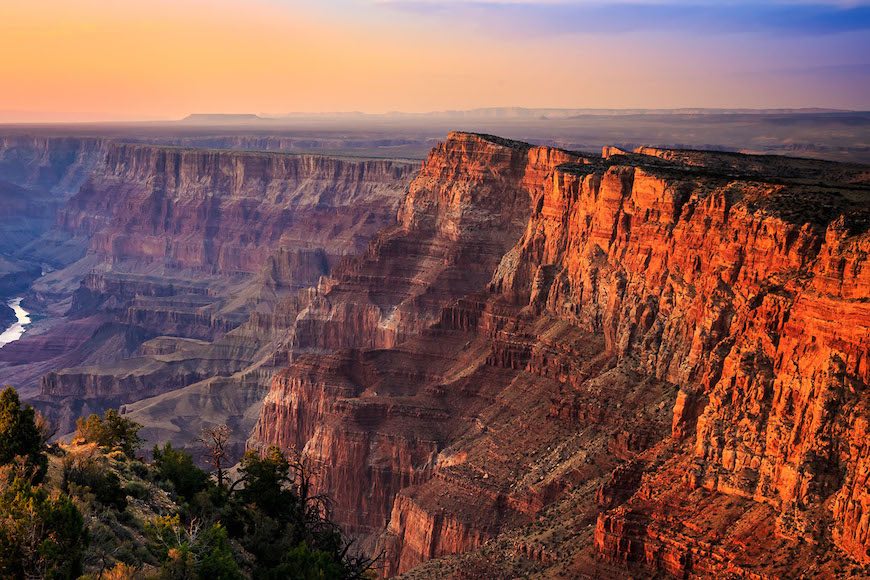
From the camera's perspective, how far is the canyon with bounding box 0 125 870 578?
50.1 m

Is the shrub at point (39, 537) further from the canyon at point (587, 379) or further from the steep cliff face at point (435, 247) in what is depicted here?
the steep cliff face at point (435, 247)

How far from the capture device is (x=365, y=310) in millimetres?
125938

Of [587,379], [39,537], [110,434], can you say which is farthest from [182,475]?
[587,379]

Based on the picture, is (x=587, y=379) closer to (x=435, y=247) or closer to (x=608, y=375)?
(x=608, y=375)

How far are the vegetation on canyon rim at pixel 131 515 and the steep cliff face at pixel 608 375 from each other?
15097 millimetres

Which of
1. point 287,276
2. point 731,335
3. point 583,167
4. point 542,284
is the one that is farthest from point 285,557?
point 287,276

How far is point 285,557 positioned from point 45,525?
1220 centimetres

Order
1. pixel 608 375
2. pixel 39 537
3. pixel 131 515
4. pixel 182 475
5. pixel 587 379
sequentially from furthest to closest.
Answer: pixel 587 379
pixel 608 375
pixel 182 475
pixel 131 515
pixel 39 537

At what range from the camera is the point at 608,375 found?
2908 inches

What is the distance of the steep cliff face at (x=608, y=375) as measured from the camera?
164ft

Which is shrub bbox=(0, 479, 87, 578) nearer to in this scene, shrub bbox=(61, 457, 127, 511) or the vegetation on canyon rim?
the vegetation on canyon rim

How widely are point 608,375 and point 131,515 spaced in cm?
3960

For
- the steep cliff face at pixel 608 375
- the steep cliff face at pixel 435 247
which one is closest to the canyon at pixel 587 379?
the steep cliff face at pixel 608 375

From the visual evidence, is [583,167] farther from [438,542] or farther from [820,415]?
[820,415]
